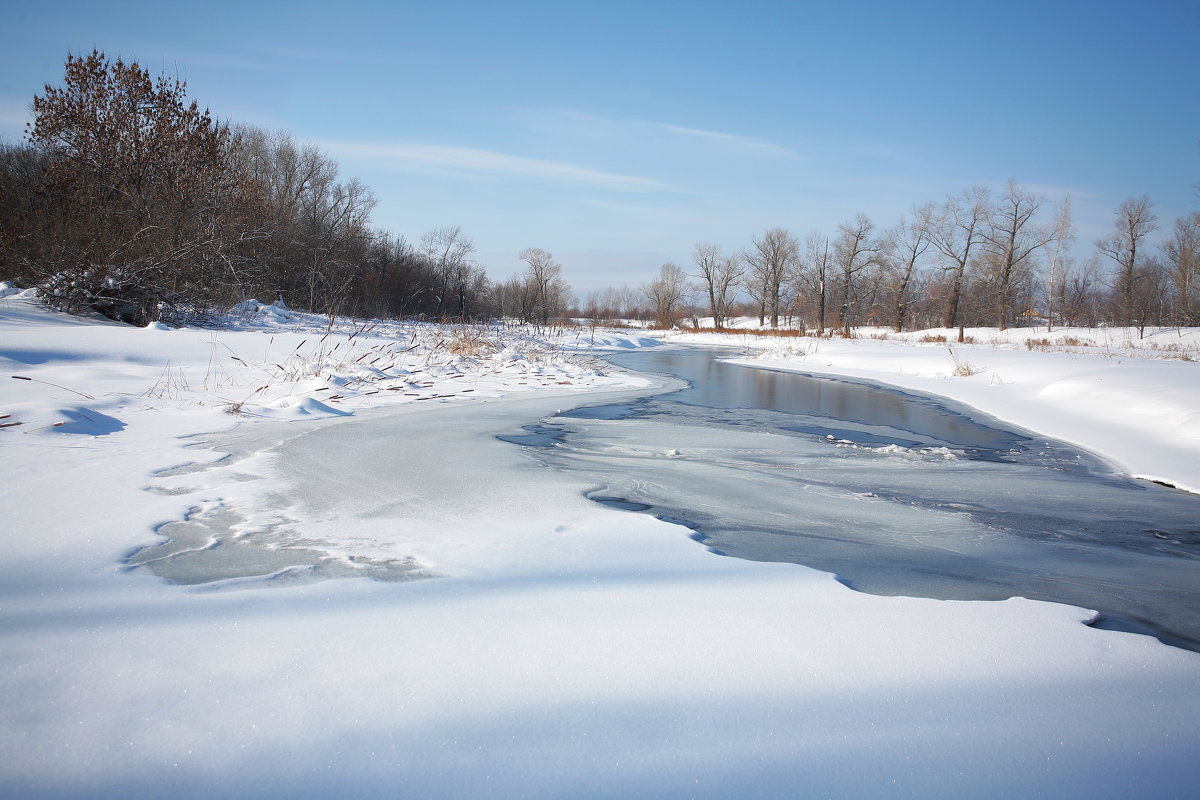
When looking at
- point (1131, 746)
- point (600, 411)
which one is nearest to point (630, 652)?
point (1131, 746)

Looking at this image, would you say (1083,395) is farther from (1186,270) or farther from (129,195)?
(1186,270)

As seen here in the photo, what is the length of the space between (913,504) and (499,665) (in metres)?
2.73

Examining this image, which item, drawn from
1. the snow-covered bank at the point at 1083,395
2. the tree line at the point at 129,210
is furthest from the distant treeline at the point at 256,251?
the snow-covered bank at the point at 1083,395

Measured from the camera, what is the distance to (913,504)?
3.30 metres

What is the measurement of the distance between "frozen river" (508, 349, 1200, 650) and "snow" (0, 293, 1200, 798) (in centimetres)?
32

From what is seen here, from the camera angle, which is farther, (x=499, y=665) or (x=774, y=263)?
(x=774, y=263)

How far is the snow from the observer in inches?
43.2

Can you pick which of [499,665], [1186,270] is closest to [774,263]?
[1186,270]

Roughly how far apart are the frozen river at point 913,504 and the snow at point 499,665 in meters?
0.32

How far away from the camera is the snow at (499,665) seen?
43.2 inches

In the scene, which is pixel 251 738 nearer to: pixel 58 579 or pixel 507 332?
pixel 58 579

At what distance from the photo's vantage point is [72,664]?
133 centimetres

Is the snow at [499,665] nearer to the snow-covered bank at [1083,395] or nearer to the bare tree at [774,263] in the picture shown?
the snow-covered bank at [1083,395]

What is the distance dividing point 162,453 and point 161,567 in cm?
182
